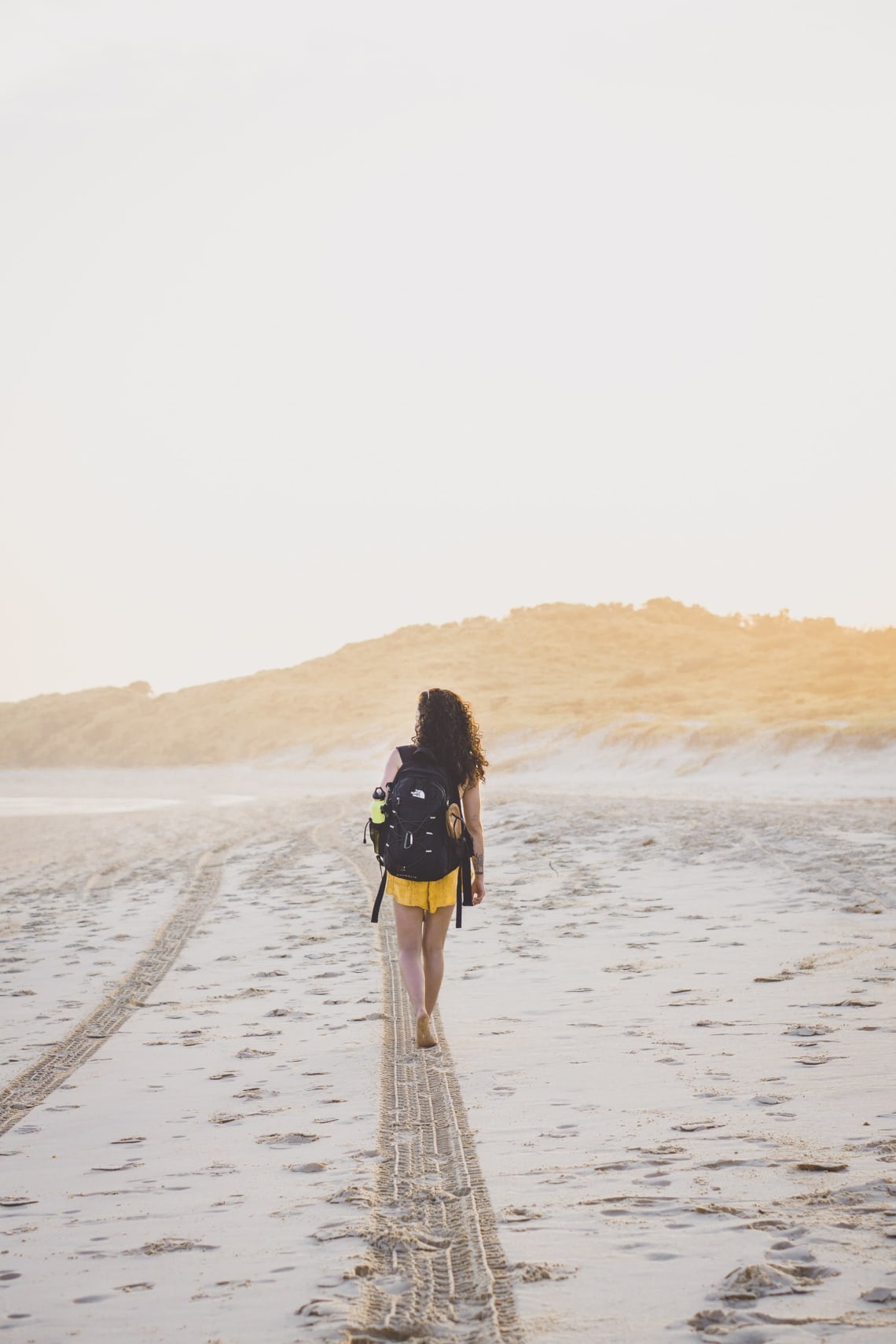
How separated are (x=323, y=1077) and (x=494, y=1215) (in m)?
1.87

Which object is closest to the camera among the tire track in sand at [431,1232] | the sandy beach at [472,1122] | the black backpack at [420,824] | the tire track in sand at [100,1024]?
the tire track in sand at [431,1232]

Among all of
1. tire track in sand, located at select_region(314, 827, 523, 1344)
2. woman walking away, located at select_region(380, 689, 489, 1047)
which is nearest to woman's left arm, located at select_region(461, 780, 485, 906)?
woman walking away, located at select_region(380, 689, 489, 1047)

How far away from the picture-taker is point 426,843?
18.2ft

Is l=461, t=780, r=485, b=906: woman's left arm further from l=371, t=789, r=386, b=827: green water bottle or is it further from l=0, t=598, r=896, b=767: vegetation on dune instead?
l=0, t=598, r=896, b=767: vegetation on dune

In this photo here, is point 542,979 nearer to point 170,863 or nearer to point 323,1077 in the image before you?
point 323,1077

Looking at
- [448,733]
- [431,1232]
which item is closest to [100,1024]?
[448,733]

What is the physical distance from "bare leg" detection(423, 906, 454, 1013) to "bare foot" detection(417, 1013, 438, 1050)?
226mm

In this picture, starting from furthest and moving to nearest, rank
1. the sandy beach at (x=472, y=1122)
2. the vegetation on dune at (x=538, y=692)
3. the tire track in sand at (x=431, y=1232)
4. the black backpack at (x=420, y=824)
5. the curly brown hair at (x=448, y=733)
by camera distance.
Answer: the vegetation on dune at (x=538, y=692)
the curly brown hair at (x=448, y=733)
the black backpack at (x=420, y=824)
the sandy beach at (x=472, y=1122)
the tire track in sand at (x=431, y=1232)

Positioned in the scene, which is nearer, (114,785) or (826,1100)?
(826,1100)

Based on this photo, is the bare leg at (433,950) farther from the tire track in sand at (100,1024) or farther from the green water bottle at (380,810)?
the tire track in sand at (100,1024)

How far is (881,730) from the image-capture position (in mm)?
28781

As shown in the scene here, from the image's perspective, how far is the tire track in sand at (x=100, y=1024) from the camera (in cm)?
489

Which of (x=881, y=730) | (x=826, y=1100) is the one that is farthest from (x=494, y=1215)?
(x=881, y=730)

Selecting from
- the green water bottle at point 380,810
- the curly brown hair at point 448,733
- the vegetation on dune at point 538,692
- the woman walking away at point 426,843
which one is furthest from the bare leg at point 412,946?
the vegetation on dune at point 538,692
